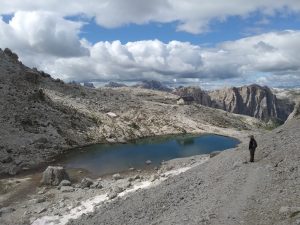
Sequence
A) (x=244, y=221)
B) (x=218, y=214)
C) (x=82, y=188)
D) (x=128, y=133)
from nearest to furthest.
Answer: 1. (x=244, y=221)
2. (x=218, y=214)
3. (x=82, y=188)
4. (x=128, y=133)

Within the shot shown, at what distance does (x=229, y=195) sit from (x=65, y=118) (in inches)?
2863

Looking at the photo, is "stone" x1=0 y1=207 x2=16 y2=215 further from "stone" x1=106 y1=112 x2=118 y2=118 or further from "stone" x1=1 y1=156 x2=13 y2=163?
"stone" x1=106 y1=112 x2=118 y2=118

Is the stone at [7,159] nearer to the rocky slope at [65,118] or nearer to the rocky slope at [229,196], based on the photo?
the rocky slope at [65,118]

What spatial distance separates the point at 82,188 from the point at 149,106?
94585mm

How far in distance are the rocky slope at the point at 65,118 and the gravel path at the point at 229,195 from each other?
30841 millimetres

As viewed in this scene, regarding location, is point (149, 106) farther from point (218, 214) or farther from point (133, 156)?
point (218, 214)

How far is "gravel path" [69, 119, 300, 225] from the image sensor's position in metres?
28.5

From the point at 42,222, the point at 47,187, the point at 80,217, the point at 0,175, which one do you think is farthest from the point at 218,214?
the point at 0,175

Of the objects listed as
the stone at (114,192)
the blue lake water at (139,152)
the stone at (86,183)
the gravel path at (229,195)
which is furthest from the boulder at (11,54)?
the gravel path at (229,195)

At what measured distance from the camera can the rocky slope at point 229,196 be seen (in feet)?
93.1

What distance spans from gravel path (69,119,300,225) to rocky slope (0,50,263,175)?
101ft

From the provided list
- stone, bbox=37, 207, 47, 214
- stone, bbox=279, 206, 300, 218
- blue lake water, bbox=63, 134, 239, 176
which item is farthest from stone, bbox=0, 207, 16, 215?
stone, bbox=279, 206, 300, 218

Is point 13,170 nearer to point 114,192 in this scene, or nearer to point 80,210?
point 114,192

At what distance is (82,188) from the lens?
51.2m
